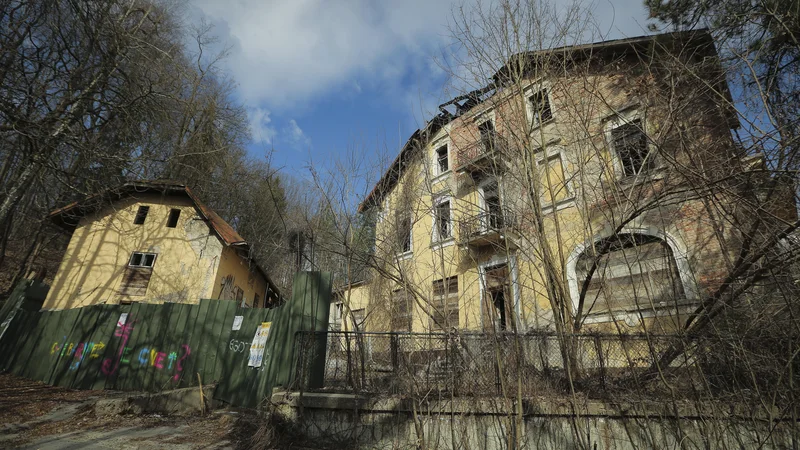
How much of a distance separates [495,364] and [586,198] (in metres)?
4.02

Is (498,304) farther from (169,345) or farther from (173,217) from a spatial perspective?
(173,217)

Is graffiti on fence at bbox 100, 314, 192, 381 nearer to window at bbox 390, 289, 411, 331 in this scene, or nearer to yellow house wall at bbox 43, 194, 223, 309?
yellow house wall at bbox 43, 194, 223, 309

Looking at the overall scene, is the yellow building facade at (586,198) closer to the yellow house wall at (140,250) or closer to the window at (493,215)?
the window at (493,215)

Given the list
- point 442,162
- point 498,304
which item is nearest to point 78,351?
point 498,304

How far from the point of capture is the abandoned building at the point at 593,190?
5.26 m

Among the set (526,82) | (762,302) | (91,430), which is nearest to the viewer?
(762,302)

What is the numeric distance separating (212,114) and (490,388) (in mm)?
23021

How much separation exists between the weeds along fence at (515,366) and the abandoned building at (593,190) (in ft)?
1.55

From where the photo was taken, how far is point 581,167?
564 centimetres

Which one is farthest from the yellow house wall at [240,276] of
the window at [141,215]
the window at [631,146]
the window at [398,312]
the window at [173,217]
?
the window at [631,146]

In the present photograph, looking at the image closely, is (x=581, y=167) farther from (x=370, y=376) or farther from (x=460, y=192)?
(x=460, y=192)

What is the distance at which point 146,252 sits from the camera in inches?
571

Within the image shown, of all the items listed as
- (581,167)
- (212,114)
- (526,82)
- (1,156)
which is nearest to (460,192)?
(526,82)

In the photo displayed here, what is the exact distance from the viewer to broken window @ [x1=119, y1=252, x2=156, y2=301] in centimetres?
1390
